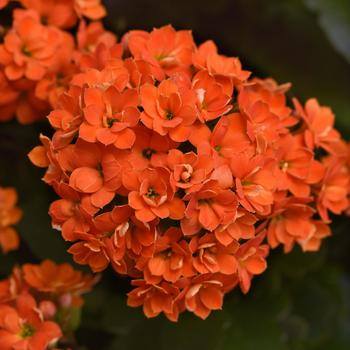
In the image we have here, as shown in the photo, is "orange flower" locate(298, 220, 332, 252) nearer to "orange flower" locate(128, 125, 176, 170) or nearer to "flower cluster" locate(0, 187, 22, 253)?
"orange flower" locate(128, 125, 176, 170)

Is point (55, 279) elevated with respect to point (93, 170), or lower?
lower

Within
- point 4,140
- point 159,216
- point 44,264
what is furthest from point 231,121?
point 4,140

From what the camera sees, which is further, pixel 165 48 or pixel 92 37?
pixel 92 37

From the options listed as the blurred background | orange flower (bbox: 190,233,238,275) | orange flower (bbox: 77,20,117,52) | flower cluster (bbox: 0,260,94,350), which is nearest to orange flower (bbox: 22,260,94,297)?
flower cluster (bbox: 0,260,94,350)

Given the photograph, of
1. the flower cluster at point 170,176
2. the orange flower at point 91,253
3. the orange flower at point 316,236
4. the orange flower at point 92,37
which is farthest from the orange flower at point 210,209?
the orange flower at point 92,37

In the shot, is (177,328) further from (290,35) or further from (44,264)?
(290,35)

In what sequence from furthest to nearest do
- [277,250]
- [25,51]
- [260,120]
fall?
[277,250] → [25,51] → [260,120]

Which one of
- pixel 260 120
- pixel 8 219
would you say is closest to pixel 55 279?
pixel 8 219

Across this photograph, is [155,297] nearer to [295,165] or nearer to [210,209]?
[210,209]
